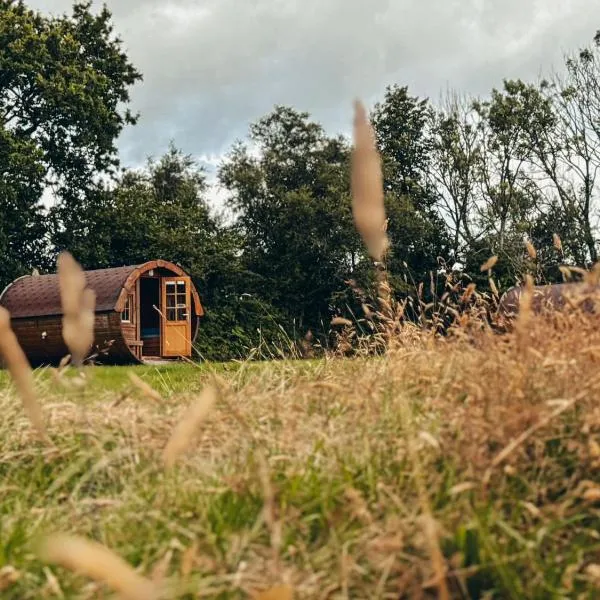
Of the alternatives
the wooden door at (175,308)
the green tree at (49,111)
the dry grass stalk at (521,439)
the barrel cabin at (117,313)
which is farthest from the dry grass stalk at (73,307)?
the green tree at (49,111)

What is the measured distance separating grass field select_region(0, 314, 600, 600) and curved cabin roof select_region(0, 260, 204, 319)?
34.6 feet

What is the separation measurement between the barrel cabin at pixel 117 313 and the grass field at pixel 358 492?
966cm

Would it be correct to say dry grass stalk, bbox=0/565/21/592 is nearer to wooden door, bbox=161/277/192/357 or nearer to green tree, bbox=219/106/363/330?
wooden door, bbox=161/277/192/357

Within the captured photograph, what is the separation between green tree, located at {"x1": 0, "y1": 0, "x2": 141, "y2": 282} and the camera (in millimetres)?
19469

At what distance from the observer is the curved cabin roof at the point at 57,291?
14.0 meters

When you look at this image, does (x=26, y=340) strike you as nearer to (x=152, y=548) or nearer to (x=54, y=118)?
(x=54, y=118)

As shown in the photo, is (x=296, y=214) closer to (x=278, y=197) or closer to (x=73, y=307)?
(x=278, y=197)

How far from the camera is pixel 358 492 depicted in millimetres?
2400

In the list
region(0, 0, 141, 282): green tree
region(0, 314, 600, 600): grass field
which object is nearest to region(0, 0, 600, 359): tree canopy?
region(0, 0, 141, 282): green tree

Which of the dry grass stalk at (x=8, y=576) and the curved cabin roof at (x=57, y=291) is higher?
the curved cabin roof at (x=57, y=291)

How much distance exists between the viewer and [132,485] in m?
2.90

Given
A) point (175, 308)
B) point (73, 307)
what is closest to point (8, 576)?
point (73, 307)

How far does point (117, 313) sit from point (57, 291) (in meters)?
1.48

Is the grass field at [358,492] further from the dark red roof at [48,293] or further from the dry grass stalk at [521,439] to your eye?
the dark red roof at [48,293]
